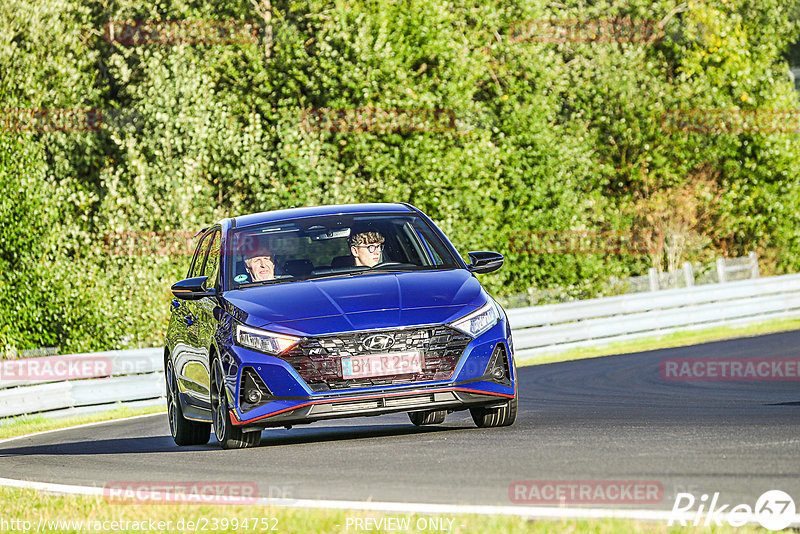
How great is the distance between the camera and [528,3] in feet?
129

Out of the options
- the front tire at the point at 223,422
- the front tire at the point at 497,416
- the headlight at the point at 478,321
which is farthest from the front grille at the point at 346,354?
the front tire at the point at 497,416

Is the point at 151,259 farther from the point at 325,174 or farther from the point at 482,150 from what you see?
the point at 482,150

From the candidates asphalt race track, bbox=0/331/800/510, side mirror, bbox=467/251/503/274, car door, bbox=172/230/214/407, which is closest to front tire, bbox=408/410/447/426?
asphalt race track, bbox=0/331/800/510

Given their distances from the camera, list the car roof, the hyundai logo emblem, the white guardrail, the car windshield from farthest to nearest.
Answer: the white guardrail < the car roof < the car windshield < the hyundai logo emblem

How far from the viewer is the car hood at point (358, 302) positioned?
882 cm

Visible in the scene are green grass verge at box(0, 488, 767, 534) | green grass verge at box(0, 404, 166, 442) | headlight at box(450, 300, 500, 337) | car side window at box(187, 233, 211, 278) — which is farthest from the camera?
green grass verge at box(0, 404, 166, 442)

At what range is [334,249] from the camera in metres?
10.5

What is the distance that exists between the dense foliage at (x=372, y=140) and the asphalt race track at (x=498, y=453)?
13.9 meters

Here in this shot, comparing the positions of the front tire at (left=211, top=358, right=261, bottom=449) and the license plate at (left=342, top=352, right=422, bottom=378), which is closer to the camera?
the license plate at (left=342, top=352, right=422, bottom=378)

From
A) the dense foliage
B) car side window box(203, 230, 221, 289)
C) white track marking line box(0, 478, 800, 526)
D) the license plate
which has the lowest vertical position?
the dense foliage

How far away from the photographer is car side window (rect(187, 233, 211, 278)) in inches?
458

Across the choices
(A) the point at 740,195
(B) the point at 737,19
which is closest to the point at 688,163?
(A) the point at 740,195

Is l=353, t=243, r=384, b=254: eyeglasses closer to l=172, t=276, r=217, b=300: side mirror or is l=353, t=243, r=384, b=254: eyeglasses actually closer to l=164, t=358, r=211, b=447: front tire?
l=172, t=276, r=217, b=300: side mirror

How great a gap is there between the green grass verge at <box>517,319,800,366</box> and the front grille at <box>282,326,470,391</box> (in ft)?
43.2
